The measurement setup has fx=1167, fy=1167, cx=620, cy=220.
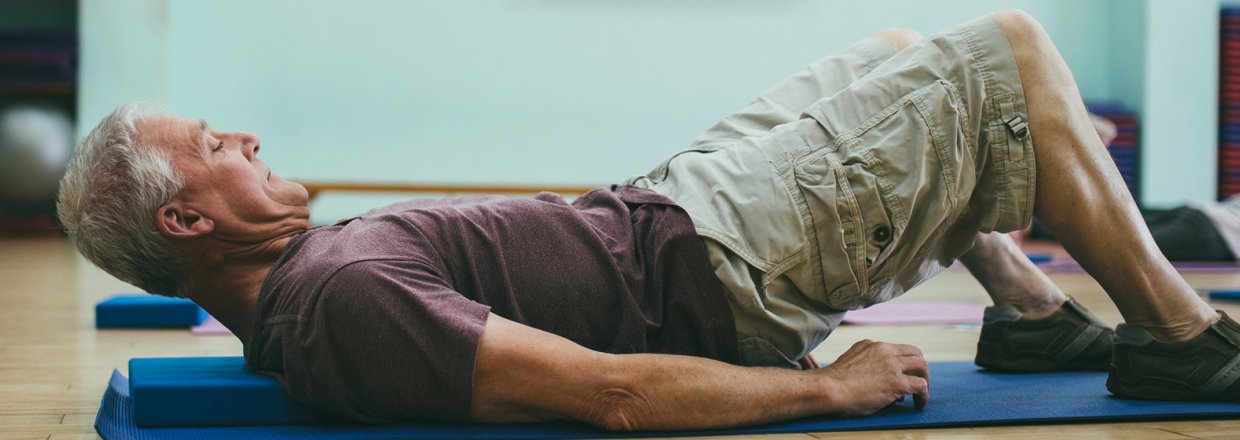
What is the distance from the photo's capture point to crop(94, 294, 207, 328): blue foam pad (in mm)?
2705

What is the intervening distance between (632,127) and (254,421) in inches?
213

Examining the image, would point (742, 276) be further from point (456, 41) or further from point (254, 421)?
point (456, 41)

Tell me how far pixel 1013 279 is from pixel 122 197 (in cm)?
132

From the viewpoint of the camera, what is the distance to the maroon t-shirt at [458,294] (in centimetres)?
128

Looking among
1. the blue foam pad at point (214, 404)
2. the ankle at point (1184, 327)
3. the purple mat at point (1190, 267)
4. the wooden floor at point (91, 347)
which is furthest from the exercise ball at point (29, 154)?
the ankle at point (1184, 327)

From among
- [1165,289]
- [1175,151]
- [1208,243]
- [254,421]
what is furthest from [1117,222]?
[1175,151]

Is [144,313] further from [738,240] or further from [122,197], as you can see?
[738,240]

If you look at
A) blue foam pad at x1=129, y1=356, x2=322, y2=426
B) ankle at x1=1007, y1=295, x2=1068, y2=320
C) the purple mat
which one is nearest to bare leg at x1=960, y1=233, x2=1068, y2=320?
ankle at x1=1007, y1=295, x2=1068, y2=320

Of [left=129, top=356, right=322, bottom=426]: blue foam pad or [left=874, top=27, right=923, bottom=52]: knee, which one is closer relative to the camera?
[left=129, top=356, right=322, bottom=426]: blue foam pad

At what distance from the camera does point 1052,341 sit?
6.19ft

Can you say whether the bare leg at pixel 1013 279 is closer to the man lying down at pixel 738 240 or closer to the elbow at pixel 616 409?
the man lying down at pixel 738 240

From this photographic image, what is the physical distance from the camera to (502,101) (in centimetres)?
661

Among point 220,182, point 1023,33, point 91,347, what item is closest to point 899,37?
point 1023,33

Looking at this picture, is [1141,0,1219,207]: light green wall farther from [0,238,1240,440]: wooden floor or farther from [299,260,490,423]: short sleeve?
[299,260,490,423]: short sleeve
